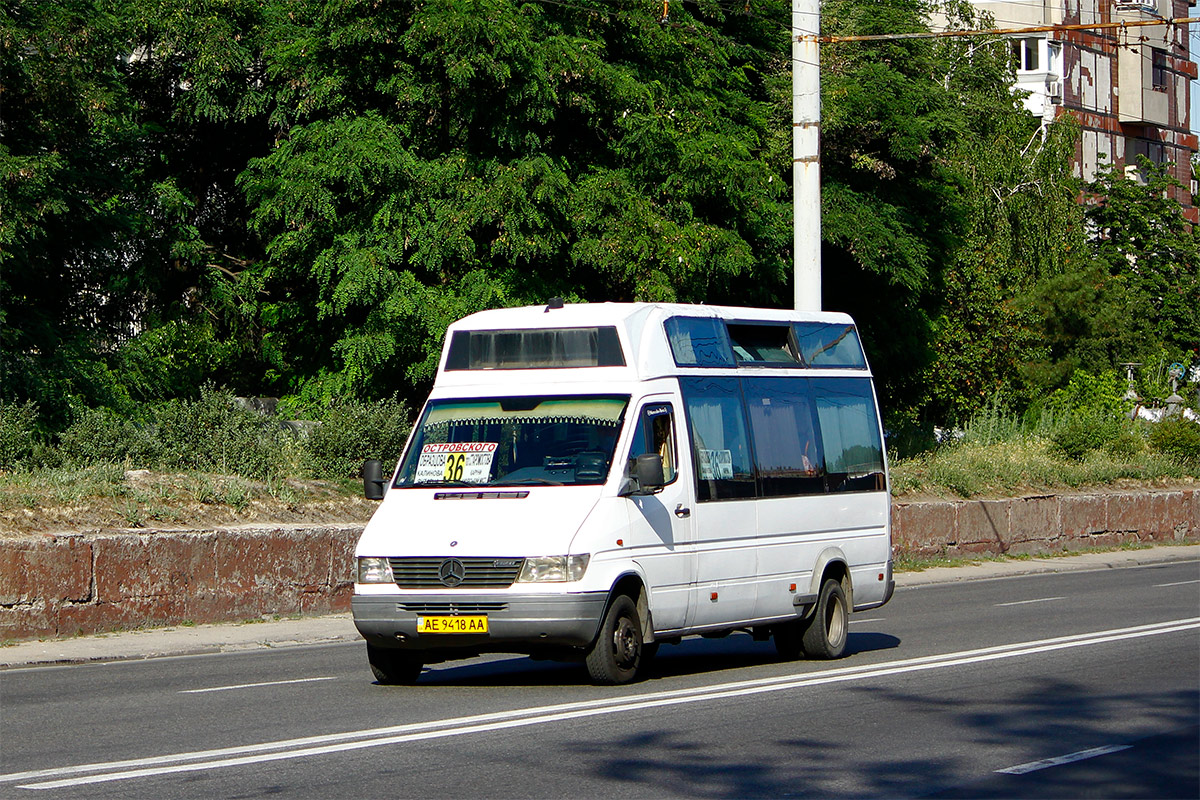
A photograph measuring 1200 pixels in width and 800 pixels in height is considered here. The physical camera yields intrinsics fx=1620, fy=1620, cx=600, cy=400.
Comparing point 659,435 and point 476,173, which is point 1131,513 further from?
point 659,435

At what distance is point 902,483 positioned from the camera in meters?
30.0

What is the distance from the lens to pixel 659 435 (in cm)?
1224

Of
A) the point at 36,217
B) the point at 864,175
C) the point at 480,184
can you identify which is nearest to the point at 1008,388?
the point at 864,175

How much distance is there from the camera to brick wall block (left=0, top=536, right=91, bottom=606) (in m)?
15.8

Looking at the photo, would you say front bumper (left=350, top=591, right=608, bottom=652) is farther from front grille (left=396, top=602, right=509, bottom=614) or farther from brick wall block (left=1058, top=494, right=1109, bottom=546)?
brick wall block (left=1058, top=494, right=1109, bottom=546)

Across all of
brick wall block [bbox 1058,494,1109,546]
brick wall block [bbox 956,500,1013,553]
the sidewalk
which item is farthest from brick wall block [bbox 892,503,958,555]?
the sidewalk

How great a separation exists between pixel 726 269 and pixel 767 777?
64.6 ft

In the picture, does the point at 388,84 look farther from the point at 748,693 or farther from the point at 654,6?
the point at 748,693

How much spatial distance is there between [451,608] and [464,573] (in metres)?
0.26

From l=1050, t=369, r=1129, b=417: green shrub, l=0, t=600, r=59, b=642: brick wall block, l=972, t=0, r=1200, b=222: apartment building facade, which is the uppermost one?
l=972, t=0, r=1200, b=222: apartment building facade

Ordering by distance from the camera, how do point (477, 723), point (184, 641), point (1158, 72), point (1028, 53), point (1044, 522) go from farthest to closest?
point (1158, 72) → point (1028, 53) → point (1044, 522) → point (184, 641) → point (477, 723)

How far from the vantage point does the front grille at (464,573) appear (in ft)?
36.7

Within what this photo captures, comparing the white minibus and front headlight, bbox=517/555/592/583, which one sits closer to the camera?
front headlight, bbox=517/555/592/583

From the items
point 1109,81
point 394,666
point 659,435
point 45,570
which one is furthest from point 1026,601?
point 1109,81
